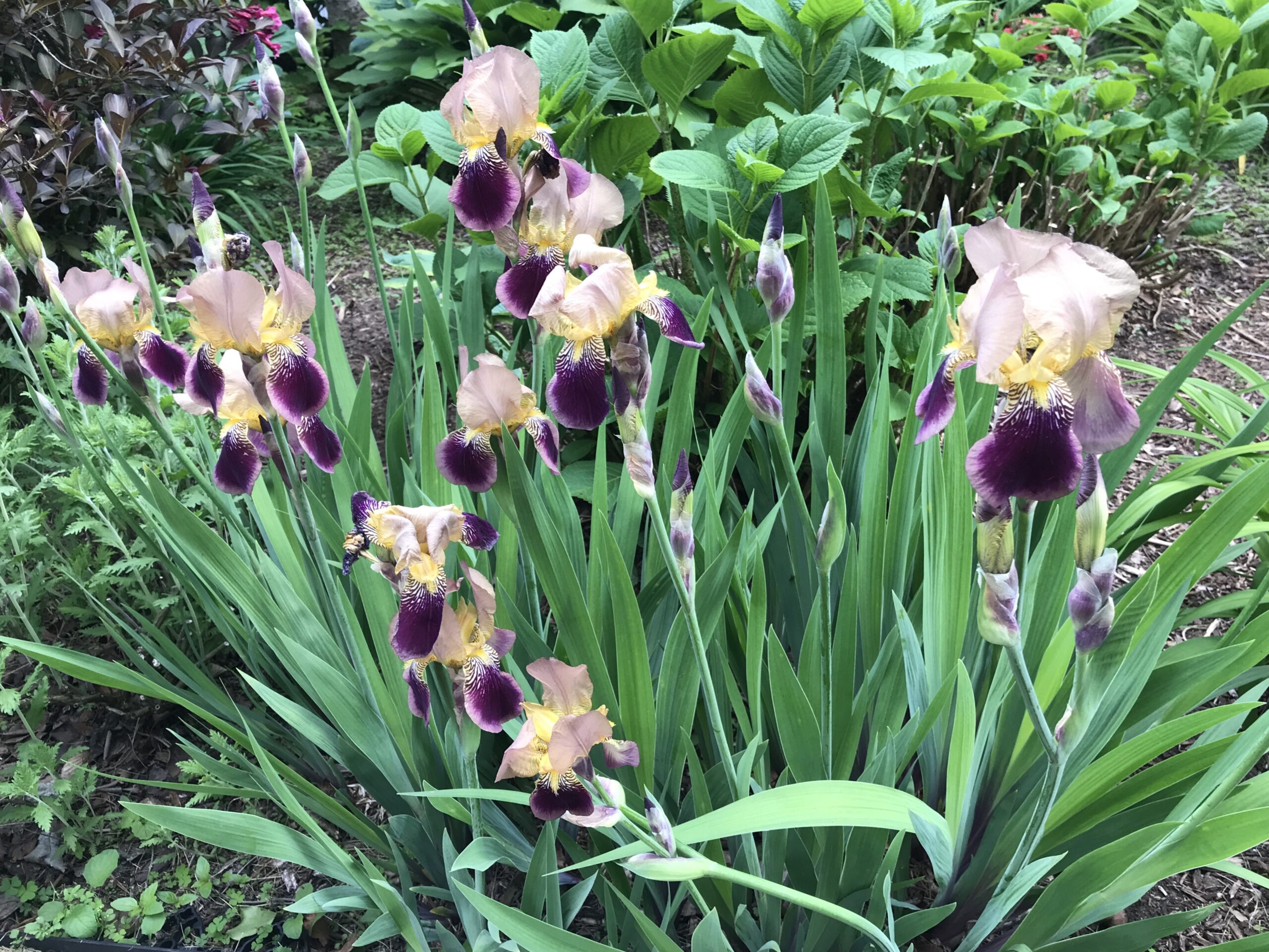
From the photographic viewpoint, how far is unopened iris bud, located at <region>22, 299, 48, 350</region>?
59.3 inches

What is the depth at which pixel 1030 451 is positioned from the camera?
0.78m

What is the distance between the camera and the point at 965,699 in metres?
1.10

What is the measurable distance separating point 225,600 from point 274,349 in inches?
32.9

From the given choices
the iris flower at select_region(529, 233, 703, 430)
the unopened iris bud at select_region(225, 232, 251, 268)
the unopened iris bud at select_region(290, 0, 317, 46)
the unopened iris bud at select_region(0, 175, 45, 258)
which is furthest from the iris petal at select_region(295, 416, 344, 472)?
the unopened iris bud at select_region(290, 0, 317, 46)

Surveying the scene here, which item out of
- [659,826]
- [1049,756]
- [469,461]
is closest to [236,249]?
[469,461]

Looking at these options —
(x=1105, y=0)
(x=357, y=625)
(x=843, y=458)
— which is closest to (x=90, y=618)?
(x=357, y=625)

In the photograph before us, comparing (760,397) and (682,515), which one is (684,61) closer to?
(760,397)

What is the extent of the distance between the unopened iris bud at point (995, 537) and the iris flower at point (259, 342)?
907mm

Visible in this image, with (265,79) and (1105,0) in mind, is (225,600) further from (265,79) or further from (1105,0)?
(1105,0)

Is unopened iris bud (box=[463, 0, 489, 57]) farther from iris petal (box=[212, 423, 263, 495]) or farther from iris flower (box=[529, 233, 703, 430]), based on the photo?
iris petal (box=[212, 423, 263, 495])

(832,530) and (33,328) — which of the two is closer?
(832,530)

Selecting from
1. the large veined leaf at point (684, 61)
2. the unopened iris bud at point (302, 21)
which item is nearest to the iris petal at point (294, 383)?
the unopened iris bud at point (302, 21)

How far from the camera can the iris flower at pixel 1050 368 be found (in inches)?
30.5

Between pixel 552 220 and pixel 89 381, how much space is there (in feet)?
2.89
